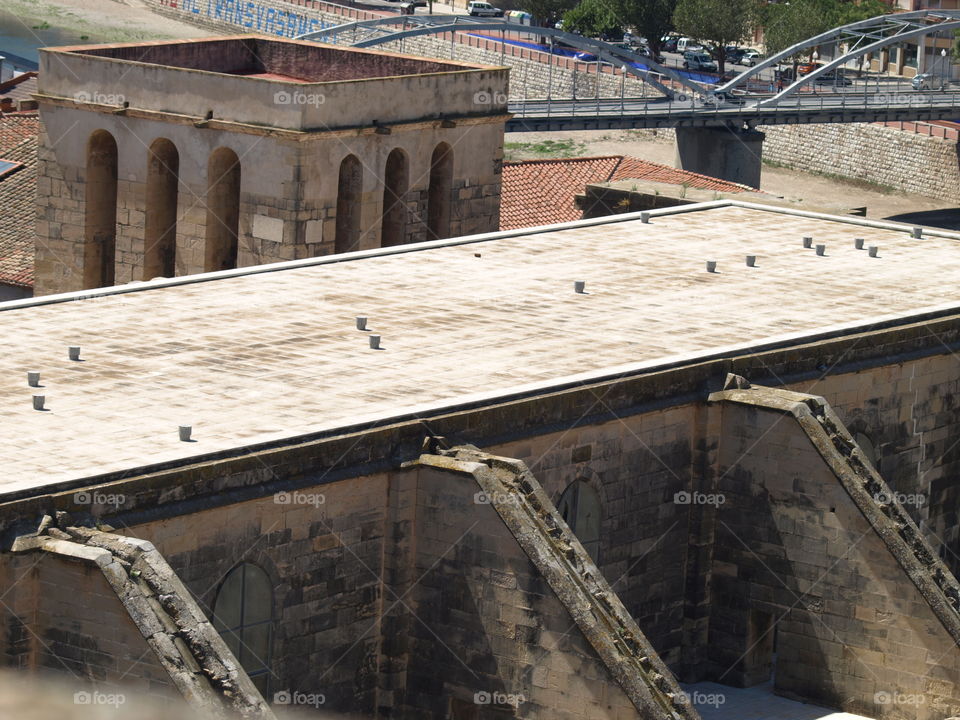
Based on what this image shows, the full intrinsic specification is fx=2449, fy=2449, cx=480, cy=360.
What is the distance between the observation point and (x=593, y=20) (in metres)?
130

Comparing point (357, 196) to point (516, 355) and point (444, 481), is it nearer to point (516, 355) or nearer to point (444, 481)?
point (516, 355)

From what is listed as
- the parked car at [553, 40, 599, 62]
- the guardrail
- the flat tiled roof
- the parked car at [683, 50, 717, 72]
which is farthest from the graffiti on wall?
the flat tiled roof

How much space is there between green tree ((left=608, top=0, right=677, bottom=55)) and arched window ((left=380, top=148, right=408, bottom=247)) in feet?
264

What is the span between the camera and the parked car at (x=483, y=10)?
463 feet

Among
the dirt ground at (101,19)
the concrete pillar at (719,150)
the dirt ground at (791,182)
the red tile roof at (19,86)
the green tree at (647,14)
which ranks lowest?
the dirt ground at (791,182)

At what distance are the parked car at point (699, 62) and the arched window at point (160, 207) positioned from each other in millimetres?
83098

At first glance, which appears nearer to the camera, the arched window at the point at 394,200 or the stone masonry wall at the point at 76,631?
the stone masonry wall at the point at 76,631

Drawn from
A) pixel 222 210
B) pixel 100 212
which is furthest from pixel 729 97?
pixel 222 210

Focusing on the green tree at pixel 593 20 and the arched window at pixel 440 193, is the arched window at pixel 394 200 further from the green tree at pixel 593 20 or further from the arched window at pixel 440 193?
the green tree at pixel 593 20

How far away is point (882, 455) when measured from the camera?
41094mm

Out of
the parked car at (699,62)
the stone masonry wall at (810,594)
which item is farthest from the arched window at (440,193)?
the parked car at (699,62)

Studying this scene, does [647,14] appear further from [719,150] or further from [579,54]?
[719,150]

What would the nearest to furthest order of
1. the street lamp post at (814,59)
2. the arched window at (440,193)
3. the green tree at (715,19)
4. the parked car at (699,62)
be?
the arched window at (440,193)
the street lamp post at (814,59)
the green tree at (715,19)
the parked car at (699,62)

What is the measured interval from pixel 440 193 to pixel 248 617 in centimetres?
2092
